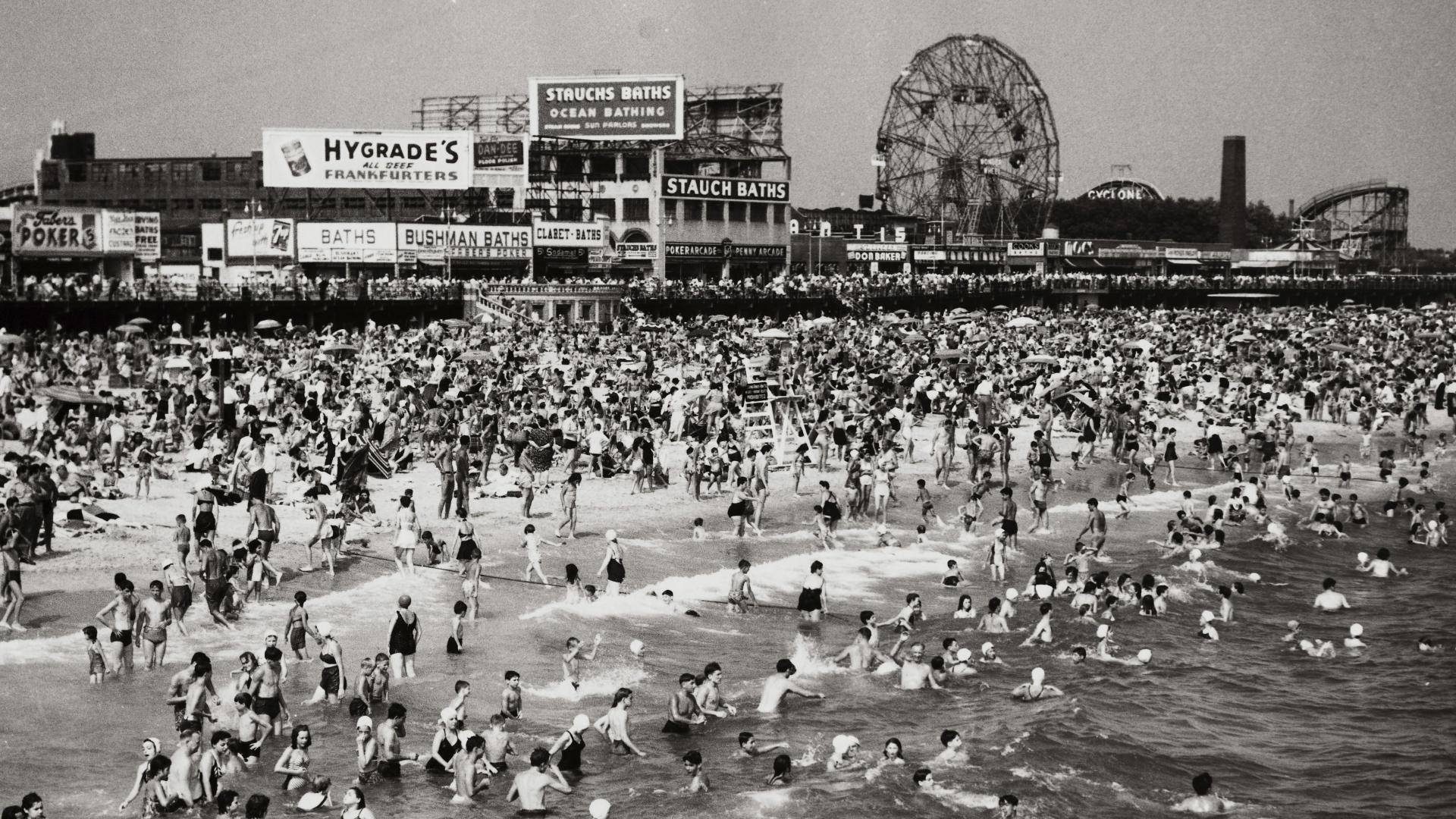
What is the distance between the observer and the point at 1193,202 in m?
134

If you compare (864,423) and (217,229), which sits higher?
(217,229)

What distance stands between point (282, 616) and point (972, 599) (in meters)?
9.45

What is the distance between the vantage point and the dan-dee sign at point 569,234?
212ft

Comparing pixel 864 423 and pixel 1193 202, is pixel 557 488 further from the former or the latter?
pixel 1193 202

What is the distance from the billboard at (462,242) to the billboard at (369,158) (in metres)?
2.83

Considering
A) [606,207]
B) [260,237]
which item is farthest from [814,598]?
[606,207]

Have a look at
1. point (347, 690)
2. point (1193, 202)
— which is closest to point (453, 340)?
point (347, 690)

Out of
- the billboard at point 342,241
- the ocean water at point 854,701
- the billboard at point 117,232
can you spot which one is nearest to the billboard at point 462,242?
the billboard at point 342,241

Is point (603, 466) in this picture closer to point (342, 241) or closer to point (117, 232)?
point (117, 232)

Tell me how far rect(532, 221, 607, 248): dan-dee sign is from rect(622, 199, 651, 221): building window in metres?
3.60

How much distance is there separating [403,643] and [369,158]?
52357 millimetres

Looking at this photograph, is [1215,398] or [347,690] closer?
[347,690]

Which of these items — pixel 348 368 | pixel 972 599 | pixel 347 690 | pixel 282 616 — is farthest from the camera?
pixel 348 368

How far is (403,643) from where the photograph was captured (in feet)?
48.0
